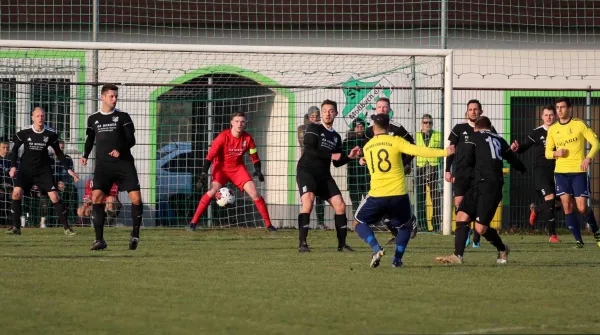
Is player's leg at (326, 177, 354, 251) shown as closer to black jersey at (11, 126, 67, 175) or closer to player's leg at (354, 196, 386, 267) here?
player's leg at (354, 196, 386, 267)

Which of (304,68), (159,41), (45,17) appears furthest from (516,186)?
(45,17)

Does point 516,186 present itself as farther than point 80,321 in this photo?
Yes

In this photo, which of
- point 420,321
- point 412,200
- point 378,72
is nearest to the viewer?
point 420,321

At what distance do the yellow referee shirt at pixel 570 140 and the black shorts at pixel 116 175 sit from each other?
5879 mm

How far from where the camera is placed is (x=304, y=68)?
22047mm

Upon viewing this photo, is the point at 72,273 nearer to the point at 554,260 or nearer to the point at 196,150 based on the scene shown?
the point at 554,260

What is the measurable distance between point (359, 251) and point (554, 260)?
8.51 feet

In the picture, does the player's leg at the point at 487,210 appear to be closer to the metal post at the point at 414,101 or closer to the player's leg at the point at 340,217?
the player's leg at the point at 340,217

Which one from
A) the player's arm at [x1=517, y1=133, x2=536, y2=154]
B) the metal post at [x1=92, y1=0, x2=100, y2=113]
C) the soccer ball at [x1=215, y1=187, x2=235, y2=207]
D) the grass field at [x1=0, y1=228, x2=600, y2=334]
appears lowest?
the grass field at [x1=0, y1=228, x2=600, y2=334]

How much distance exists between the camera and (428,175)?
1989cm

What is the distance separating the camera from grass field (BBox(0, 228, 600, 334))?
7.45 metres

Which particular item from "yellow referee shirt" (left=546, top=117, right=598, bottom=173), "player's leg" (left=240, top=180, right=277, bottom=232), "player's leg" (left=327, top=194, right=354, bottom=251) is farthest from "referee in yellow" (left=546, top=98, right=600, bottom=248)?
"player's leg" (left=240, top=180, right=277, bottom=232)

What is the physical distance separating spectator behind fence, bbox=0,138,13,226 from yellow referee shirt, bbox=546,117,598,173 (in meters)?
10.1

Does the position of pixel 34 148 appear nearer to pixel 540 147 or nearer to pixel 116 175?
pixel 116 175
